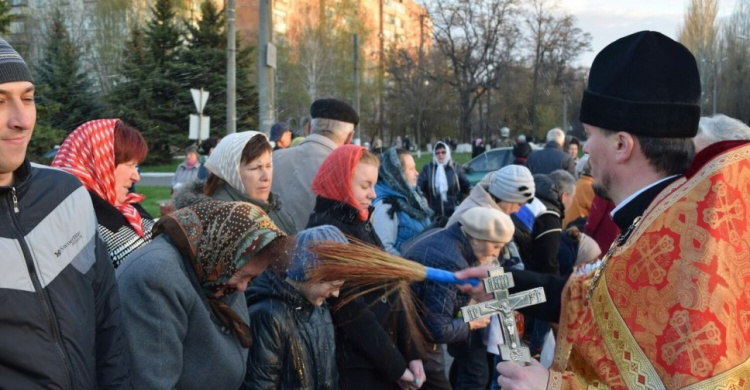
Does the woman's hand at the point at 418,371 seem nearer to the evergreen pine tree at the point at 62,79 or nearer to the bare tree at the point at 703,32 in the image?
the evergreen pine tree at the point at 62,79

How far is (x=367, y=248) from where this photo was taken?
10.5ft

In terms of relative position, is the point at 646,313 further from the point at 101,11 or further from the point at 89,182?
the point at 101,11

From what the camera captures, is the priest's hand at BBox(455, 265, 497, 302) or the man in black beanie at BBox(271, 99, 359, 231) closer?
the priest's hand at BBox(455, 265, 497, 302)

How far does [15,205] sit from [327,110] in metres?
3.44

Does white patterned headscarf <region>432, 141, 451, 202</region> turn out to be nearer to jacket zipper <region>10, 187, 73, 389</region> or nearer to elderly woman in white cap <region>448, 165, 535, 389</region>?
elderly woman in white cap <region>448, 165, 535, 389</region>

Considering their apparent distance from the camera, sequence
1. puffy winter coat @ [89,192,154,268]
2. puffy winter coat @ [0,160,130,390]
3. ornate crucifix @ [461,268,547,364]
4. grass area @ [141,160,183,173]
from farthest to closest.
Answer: grass area @ [141,160,183,173], puffy winter coat @ [89,192,154,268], ornate crucifix @ [461,268,547,364], puffy winter coat @ [0,160,130,390]

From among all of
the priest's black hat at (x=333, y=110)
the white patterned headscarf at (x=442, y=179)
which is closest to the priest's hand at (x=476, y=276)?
the priest's black hat at (x=333, y=110)

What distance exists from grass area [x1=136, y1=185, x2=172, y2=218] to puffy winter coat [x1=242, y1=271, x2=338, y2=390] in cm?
1498

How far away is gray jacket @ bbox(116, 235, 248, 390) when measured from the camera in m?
2.61

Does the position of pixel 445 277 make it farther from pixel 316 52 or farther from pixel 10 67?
pixel 316 52

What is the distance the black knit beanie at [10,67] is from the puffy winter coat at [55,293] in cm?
27

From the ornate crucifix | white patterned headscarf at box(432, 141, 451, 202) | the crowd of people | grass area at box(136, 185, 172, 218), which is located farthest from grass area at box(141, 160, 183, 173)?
the ornate crucifix

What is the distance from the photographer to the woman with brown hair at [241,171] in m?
4.14

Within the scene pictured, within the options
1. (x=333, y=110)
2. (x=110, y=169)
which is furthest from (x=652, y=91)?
(x=333, y=110)
